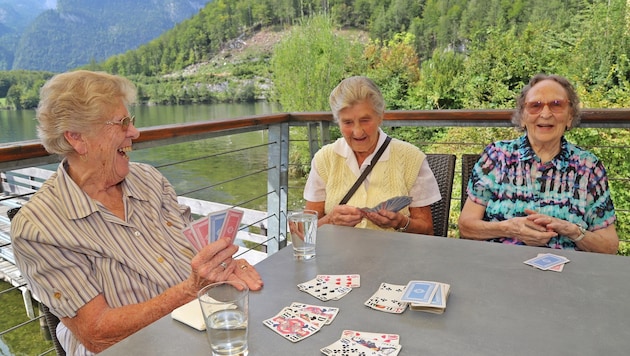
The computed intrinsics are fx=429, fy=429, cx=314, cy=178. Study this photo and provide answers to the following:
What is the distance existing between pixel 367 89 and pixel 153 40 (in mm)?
26367

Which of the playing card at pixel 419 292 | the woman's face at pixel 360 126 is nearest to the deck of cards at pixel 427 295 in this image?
the playing card at pixel 419 292

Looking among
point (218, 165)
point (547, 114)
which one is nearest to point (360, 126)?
point (547, 114)

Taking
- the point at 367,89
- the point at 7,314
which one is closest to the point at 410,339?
Result: the point at 367,89

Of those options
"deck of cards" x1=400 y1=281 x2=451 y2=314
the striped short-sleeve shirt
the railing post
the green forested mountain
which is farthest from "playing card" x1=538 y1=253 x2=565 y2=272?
the green forested mountain

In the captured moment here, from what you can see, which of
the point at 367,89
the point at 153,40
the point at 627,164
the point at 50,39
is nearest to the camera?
the point at 367,89

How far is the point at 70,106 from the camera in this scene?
3.90 ft

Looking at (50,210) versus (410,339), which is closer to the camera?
(410,339)

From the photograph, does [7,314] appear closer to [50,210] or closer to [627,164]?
[50,210]

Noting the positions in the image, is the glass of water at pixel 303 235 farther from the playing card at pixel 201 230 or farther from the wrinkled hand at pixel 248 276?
the playing card at pixel 201 230

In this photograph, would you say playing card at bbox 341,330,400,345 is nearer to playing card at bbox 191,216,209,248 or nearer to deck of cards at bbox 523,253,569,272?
playing card at bbox 191,216,209,248

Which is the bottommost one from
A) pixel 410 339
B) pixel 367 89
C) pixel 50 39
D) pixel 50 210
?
pixel 410 339

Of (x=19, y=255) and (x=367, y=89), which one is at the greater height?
(x=367, y=89)

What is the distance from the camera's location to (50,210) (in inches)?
43.3

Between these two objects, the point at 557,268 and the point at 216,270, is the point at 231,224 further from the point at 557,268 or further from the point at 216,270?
the point at 557,268
